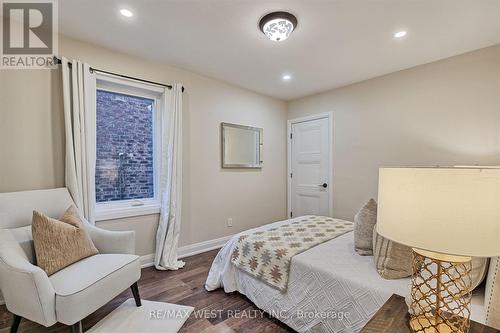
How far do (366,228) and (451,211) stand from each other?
110cm

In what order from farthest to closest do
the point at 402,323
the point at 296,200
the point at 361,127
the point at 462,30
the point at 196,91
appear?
the point at 296,200 → the point at 361,127 → the point at 196,91 → the point at 462,30 → the point at 402,323

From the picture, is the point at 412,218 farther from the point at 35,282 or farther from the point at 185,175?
the point at 185,175

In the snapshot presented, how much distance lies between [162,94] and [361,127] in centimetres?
283

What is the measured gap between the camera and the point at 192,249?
316 cm

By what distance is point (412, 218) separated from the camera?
729 millimetres

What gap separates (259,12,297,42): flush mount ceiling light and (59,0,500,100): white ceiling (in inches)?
2.2

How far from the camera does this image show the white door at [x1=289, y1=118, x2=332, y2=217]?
3.87m

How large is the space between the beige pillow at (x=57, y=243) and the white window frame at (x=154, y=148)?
29.2 inches

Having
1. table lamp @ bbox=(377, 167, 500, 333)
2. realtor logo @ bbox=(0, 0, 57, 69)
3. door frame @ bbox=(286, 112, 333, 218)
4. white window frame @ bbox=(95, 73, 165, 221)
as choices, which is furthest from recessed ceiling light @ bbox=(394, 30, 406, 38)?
realtor logo @ bbox=(0, 0, 57, 69)

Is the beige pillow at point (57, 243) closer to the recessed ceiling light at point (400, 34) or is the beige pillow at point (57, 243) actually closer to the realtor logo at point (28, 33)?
the realtor logo at point (28, 33)

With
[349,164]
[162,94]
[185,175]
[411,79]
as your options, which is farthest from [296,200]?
[162,94]

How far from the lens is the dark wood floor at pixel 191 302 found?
1724 mm

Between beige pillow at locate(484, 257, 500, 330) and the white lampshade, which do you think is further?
beige pillow at locate(484, 257, 500, 330)

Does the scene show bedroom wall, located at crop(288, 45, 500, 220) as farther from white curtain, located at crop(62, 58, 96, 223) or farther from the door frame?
white curtain, located at crop(62, 58, 96, 223)
